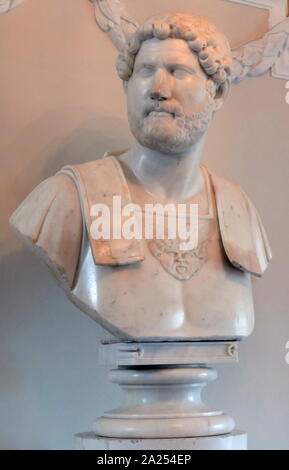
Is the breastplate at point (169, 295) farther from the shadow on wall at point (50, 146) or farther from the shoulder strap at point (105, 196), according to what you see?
the shadow on wall at point (50, 146)

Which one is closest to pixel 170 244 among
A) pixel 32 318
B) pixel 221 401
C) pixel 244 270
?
pixel 244 270

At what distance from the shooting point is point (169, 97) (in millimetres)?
2127

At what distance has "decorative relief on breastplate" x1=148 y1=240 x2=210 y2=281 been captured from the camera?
2.15 metres

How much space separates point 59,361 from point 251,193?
96 centimetres

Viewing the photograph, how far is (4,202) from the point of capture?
8.68ft

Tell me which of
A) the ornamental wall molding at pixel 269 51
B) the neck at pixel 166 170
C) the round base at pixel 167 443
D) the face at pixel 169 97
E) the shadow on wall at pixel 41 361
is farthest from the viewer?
the ornamental wall molding at pixel 269 51

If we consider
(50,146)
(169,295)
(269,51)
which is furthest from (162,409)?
(269,51)

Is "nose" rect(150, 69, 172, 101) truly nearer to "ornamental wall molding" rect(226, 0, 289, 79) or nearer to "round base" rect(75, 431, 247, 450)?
"round base" rect(75, 431, 247, 450)

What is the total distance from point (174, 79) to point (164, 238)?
42 cm

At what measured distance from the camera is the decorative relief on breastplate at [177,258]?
7.05ft

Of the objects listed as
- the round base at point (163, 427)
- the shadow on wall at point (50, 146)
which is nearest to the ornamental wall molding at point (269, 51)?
the shadow on wall at point (50, 146)

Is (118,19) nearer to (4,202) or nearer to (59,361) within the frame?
(4,202)

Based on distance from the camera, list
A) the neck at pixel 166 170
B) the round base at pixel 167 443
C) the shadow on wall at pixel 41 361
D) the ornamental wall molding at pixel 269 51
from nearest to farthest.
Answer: the round base at pixel 167 443 → the neck at pixel 166 170 → the shadow on wall at pixel 41 361 → the ornamental wall molding at pixel 269 51

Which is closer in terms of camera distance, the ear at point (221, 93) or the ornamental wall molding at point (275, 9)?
the ear at point (221, 93)
